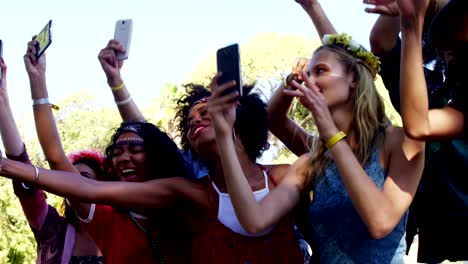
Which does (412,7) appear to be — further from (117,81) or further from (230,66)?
(117,81)

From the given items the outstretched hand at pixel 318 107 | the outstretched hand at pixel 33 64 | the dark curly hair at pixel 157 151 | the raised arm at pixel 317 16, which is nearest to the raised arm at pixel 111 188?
the dark curly hair at pixel 157 151

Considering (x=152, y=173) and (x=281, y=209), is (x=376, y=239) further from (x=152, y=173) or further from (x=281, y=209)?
(x=152, y=173)

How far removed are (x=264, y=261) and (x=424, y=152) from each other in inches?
32.7

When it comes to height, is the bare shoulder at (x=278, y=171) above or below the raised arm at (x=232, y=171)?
below

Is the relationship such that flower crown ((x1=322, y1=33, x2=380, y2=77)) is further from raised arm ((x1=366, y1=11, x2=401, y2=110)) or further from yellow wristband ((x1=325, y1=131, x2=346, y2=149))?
yellow wristband ((x1=325, y1=131, x2=346, y2=149))

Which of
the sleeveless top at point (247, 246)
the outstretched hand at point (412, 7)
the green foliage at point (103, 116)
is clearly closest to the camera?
the outstretched hand at point (412, 7)

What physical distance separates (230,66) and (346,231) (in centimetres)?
79

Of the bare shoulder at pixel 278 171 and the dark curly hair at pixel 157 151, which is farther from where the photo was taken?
the dark curly hair at pixel 157 151

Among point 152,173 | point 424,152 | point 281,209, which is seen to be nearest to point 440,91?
point 424,152

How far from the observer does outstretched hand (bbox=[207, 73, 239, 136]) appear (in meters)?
2.39

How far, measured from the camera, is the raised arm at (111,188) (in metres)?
2.64

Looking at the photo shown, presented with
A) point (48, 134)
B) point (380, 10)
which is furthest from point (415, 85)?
point (48, 134)

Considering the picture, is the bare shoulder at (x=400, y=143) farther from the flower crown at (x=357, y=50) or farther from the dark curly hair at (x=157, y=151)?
the dark curly hair at (x=157, y=151)

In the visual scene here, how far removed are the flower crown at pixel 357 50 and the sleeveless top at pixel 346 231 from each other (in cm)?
43
